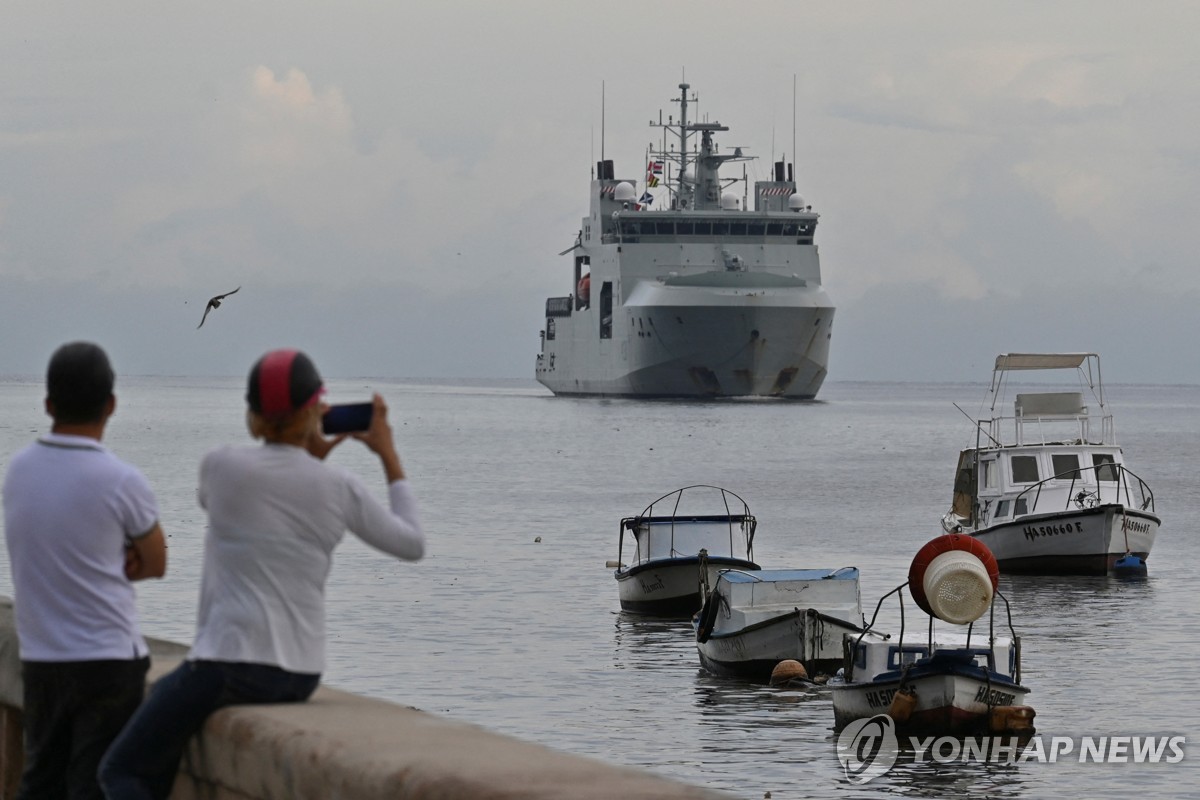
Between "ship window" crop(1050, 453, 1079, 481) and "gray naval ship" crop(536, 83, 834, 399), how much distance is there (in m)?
67.1

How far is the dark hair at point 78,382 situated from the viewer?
4672 mm

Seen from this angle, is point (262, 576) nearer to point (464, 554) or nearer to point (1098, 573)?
point (1098, 573)

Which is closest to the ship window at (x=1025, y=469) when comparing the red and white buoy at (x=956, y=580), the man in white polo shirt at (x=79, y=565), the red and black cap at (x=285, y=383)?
the red and white buoy at (x=956, y=580)

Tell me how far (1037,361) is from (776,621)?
15.9 meters

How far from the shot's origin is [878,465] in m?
73.3

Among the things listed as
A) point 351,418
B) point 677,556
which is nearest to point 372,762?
point 351,418

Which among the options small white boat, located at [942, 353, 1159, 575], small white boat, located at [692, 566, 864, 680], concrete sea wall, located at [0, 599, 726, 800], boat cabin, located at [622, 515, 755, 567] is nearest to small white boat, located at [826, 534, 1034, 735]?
small white boat, located at [692, 566, 864, 680]

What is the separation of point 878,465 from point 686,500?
22.8 meters

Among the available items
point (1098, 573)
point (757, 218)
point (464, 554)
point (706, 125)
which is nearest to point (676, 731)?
point (1098, 573)

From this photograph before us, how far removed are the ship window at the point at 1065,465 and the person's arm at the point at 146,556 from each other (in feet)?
87.3

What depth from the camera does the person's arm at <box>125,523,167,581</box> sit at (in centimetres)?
461

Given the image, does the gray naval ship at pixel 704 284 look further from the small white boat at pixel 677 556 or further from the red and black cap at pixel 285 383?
the red and black cap at pixel 285 383

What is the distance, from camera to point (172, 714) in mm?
4520

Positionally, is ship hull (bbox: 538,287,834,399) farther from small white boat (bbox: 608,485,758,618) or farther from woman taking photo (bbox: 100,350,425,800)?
woman taking photo (bbox: 100,350,425,800)
